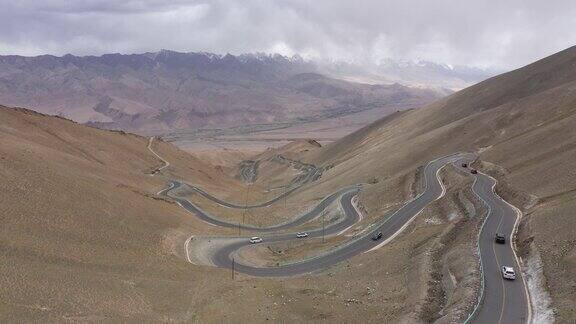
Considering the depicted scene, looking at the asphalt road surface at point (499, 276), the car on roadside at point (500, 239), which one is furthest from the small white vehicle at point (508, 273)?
the car on roadside at point (500, 239)

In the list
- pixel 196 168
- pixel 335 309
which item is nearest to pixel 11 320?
pixel 335 309

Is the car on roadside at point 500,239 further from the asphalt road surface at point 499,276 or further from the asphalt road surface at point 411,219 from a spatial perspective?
the asphalt road surface at point 411,219

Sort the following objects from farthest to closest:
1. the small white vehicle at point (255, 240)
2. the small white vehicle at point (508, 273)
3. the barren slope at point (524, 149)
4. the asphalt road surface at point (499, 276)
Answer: the small white vehicle at point (255, 240), the barren slope at point (524, 149), the small white vehicle at point (508, 273), the asphalt road surface at point (499, 276)

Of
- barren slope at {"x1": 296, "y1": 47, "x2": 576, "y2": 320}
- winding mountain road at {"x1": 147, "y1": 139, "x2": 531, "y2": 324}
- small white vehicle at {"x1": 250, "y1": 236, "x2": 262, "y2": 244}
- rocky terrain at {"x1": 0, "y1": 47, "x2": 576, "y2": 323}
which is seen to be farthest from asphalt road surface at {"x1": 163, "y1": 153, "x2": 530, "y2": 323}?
barren slope at {"x1": 296, "y1": 47, "x2": 576, "y2": 320}

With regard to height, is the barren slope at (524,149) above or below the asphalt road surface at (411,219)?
above

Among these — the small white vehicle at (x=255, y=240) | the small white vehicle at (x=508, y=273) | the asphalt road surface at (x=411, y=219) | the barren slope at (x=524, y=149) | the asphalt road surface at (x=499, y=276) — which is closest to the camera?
the asphalt road surface at (x=499, y=276)

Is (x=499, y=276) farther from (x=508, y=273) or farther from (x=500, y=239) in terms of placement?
(x=500, y=239)

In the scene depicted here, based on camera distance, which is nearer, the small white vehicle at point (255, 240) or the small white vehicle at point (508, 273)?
the small white vehicle at point (508, 273)

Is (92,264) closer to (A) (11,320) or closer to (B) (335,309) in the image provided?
(A) (11,320)
